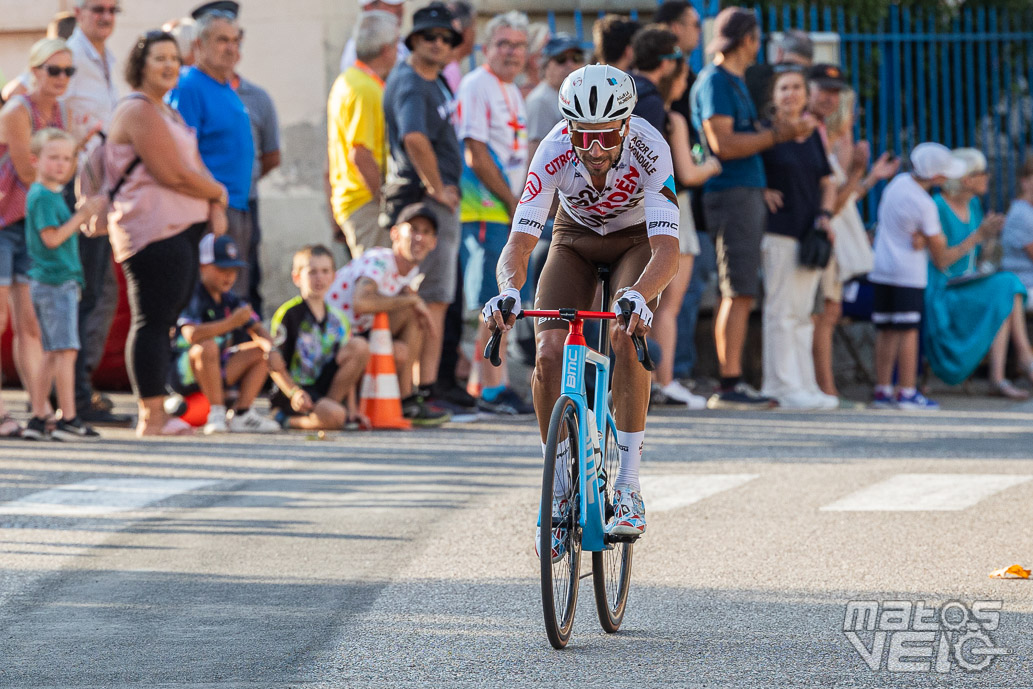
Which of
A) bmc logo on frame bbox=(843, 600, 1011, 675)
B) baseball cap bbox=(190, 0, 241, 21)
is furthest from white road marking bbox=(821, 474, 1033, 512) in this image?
baseball cap bbox=(190, 0, 241, 21)

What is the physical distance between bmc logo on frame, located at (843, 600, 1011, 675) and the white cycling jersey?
61.6 inches

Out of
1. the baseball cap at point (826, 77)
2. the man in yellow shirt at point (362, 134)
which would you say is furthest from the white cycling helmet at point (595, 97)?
the baseball cap at point (826, 77)

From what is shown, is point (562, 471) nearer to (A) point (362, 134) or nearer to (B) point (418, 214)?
(B) point (418, 214)

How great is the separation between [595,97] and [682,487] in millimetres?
3461

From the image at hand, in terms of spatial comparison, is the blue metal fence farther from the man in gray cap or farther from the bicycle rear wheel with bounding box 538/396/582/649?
the bicycle rear wheel with bounding box 538/396/582/649

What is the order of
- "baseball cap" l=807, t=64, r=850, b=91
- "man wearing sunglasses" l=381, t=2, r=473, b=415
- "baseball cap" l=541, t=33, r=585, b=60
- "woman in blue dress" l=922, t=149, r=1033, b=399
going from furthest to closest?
1. "woman in blue dress" l=922, t=149, r=1033, b=399
2. "baseball cap" l=807, t=64, r=850, b=91
3. "baseball cap" l=541, t=33, r=585, b=60
4. "man wearing sunglasses" l=381, t=2, r=473, b=415

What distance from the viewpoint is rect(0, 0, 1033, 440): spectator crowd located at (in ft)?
34.2

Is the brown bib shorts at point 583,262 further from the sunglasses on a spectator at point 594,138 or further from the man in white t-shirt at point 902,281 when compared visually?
the man in white t-shirt at point 902,281

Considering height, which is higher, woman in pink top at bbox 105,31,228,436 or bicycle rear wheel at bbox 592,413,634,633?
woman in pink top at bbox 105,31,228,436

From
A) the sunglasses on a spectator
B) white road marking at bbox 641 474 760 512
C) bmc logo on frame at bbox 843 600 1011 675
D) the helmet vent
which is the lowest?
white road marking at bbox 641 474 760 512

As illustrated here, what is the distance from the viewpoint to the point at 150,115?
1033 cm

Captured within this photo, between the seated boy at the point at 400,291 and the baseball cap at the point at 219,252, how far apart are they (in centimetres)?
71

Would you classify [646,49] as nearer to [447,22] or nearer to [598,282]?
[447,22]

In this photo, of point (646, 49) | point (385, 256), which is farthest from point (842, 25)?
point (385, 256)
